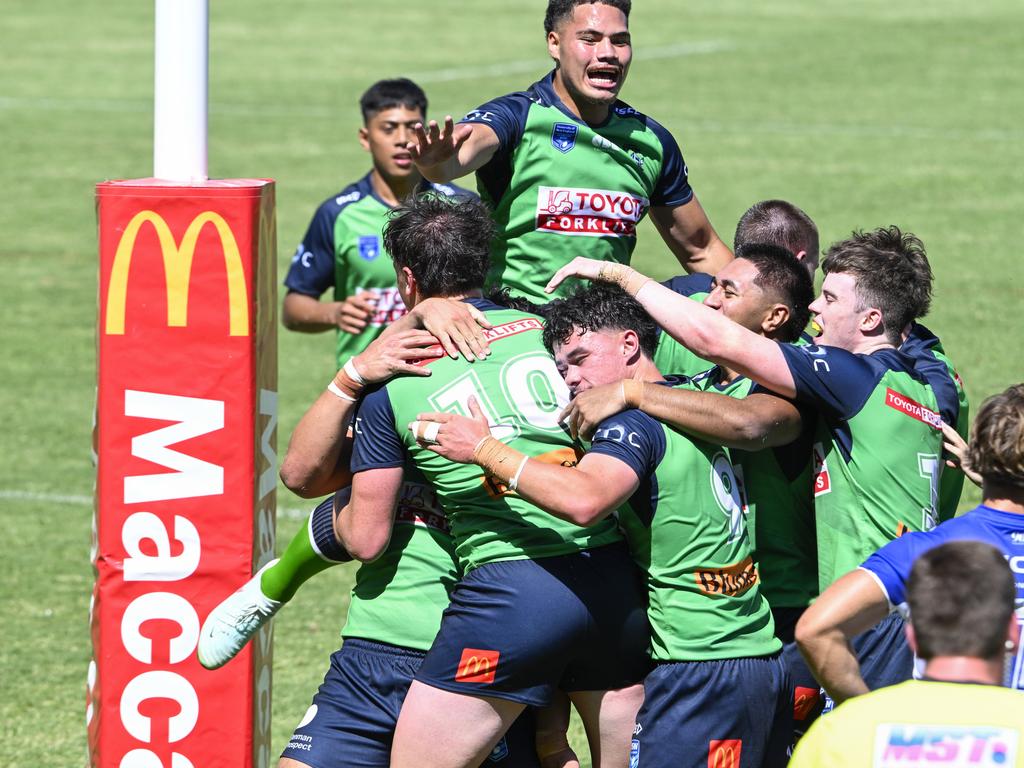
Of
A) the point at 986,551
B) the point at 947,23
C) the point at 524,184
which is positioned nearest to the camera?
the point at 986,551

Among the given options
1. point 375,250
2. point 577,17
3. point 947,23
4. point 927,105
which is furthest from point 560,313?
point 947,23

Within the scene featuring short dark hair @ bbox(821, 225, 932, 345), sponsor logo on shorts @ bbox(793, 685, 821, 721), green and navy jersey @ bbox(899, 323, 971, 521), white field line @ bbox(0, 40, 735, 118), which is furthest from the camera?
white field line @ bbox(0, 40, 735, 118)

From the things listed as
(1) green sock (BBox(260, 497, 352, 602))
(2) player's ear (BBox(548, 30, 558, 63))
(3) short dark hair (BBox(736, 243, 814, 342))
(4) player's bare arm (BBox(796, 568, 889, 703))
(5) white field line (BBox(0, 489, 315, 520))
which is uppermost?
(2) player's ear (BBox(548, 30, 558, 63))

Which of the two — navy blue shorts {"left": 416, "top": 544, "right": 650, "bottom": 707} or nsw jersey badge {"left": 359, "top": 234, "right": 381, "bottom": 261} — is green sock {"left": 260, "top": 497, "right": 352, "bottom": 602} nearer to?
navy blue shorts {"left": 416, "top": 544, "right": 650, "bottom": 707}

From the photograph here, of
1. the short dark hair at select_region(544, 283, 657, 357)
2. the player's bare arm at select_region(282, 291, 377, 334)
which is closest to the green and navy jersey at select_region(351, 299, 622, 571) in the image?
the short dark hair at select_region(544, 283, 657, 357)

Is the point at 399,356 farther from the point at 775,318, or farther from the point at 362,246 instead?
the point at 362,246

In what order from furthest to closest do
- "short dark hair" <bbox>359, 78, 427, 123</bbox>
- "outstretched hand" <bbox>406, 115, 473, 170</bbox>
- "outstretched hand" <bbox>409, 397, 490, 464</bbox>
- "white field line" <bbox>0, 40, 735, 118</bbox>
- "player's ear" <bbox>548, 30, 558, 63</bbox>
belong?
"white field line" <bbox>0, 40, 735, 118</bbox>
"short dark hair" <bbox>359, 78, 427, 123</bbox>
"player's ear" <bbox>548, 30, 558, 63</bbox>
"outstretched hand" <bbox>406, 115, 473, 170</bbox>
"outstretched hand" <bbox>409, 397, 490, 464</bbox>

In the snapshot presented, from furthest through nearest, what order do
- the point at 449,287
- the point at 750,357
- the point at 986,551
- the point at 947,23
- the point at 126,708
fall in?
the point at 947,23 → the point at 126,708 → the point at 449,287 → the point at 750,357 → the point at 986,551

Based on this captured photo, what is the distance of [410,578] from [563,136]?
194 centimetres

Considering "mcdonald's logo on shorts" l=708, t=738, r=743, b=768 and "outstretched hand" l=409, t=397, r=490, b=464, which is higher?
"outstretched hand" l=409, t=397, r=490, b=464

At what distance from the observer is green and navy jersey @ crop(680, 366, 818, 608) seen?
5.12 meters

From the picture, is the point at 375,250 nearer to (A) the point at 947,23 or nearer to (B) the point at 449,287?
(B) the point at 449,287

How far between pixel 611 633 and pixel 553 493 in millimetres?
567

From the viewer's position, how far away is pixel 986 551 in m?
3.22
